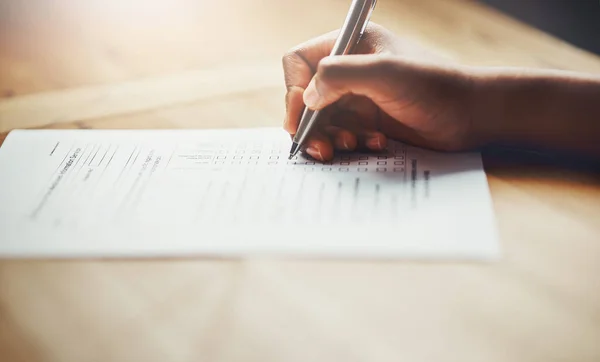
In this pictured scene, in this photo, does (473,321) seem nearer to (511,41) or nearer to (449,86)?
(449,86)

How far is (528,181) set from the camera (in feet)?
1.86

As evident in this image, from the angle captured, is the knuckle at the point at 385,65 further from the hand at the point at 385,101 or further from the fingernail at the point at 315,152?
the fingernail at the point at 315,152

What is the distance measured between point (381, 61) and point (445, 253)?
200mm

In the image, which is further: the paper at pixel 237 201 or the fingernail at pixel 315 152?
the fingernail at pixel 315 152

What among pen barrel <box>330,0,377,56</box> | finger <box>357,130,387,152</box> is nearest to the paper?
finger <box>357,130,387,152</box>

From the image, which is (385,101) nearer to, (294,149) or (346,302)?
(294,149)

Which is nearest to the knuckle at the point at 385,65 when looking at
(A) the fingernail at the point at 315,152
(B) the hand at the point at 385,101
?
(B) the hand at the point at 385,101

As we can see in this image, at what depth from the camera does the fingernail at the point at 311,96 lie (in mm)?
613

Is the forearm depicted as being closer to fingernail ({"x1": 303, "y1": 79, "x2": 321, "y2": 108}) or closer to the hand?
the hand

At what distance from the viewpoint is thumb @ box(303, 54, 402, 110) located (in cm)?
58

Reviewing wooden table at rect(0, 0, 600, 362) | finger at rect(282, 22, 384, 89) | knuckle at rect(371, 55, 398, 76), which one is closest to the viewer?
wooden table at rect(0, 0, 600, 362)

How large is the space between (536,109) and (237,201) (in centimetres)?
31

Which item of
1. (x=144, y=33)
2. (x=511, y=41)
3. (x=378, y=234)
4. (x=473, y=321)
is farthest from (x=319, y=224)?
(x=144, y=33)

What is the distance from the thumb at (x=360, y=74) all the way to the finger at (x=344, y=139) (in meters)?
0.06
